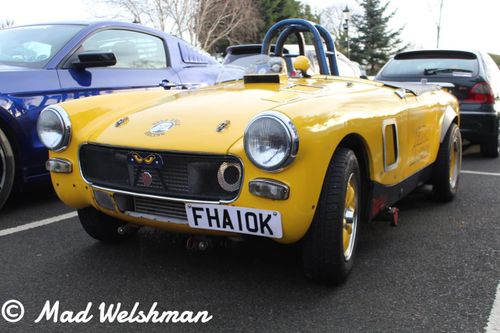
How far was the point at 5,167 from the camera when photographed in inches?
149

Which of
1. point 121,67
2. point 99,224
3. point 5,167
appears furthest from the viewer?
point 121,67

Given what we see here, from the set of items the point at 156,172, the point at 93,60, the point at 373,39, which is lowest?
the point at 373,39

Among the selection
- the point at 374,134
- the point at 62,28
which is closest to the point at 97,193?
the point at 374,134

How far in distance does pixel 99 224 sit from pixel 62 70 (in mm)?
1755

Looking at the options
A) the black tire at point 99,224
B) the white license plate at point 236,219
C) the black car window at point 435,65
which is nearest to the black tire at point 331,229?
the white license plate at point 236,219

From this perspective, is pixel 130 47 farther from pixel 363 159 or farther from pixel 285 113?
pixel 285 113

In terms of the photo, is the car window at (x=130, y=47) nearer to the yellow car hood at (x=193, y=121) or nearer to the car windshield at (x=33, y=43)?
the car windshield at (x=33, y=43)

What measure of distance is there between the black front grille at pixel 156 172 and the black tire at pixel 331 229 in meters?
0.41

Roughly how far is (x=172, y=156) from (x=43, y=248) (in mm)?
1310

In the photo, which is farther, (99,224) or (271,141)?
(99,224)

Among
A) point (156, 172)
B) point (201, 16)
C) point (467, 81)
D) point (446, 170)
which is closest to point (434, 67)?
point (467, 81)

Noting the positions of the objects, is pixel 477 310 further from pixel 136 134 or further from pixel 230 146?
pixel 136 134

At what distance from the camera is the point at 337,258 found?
2.38 m

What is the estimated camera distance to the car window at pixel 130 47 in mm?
4676
